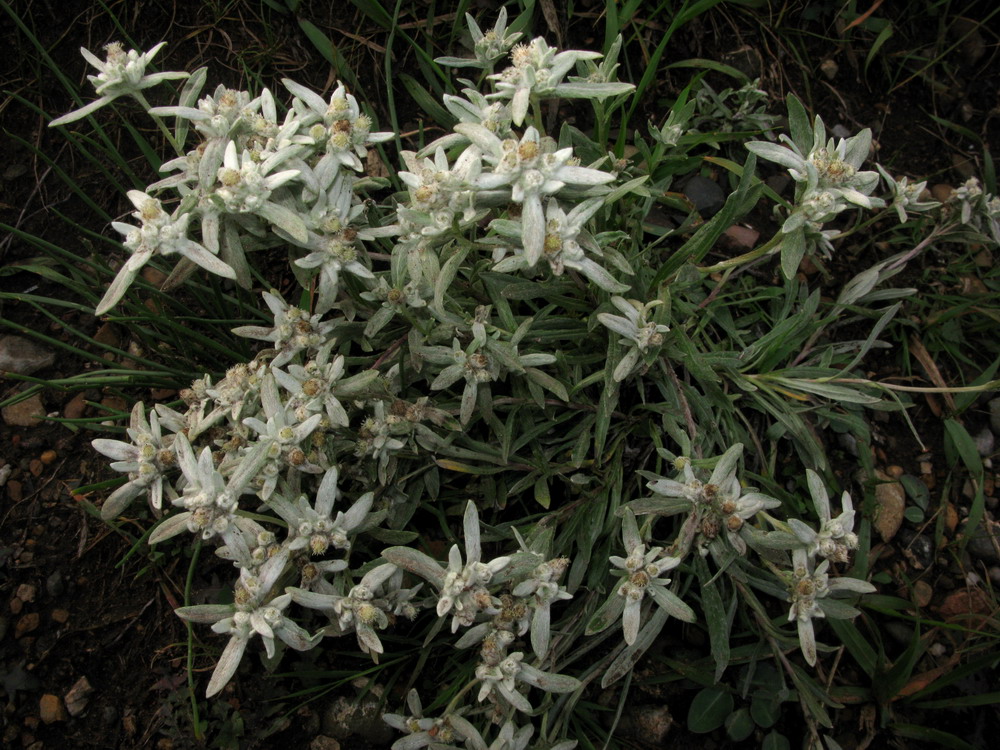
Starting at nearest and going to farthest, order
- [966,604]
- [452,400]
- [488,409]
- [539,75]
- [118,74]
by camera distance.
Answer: [539,75] < [118,74] < [488,409] < [452,400] < [966,604]

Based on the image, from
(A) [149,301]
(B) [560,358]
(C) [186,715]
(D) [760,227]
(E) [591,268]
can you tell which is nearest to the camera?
(E) [591,268]

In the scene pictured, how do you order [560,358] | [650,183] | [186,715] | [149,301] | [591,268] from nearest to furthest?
[591,268], [560,358], [186,715], [650,183], [149,301]

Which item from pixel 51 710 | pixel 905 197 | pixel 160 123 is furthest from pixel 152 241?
pixel 905 197

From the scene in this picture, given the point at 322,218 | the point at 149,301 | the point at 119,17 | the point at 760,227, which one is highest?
the point at 119,17

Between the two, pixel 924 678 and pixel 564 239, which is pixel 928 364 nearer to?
pixel 924 678

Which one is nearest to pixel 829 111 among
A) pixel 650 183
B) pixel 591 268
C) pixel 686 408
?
pixel 650 183

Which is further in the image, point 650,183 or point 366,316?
point 650,183

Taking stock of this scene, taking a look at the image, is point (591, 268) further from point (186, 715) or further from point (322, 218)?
point (186, 715)

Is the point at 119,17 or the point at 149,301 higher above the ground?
the point at 119,17

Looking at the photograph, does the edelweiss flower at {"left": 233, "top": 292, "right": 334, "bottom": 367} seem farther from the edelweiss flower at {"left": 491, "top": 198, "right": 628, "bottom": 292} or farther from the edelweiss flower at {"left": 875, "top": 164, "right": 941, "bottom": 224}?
the edelweiss flower at {"left": 875, "top": 164, "right": 941, "bottom": 224}
